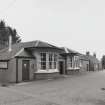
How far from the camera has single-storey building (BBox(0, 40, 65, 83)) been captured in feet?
52.5

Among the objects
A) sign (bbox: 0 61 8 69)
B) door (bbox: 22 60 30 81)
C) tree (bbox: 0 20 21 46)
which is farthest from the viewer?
tree (bbox: 0 20 21 46)

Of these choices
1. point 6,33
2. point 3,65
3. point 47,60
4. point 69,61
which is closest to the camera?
point 3,65

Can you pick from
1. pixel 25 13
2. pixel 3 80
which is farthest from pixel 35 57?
pixel 25 13

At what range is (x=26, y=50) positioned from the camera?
717 inches

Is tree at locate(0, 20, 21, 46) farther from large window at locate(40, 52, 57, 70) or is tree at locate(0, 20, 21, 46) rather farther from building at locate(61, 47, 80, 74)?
large window at locate(40, 52, 57, 70)

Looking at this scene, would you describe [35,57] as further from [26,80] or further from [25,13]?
[25,13]

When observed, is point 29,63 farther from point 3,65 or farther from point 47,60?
point 3,65

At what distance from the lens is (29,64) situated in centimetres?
1717

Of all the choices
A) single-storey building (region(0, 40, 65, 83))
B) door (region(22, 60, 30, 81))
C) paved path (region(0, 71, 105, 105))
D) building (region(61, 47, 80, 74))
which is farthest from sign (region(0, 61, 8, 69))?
building (region(61, 47, 80, 74))

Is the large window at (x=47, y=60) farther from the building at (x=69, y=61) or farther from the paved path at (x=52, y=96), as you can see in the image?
the building at (x=69, y=61)

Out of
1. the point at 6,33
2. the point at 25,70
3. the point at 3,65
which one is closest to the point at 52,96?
the point at 25,70

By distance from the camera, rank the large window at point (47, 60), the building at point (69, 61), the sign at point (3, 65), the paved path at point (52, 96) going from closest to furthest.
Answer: the paved path at point (52, 96), the sign at point (3, 65), the large window at point (47, 60), the building at point (69, 61)

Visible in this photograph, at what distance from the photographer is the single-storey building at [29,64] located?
1600 centimetres

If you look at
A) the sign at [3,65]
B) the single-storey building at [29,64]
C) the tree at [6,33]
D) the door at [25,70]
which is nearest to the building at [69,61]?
the single-storey building at [29,64]
